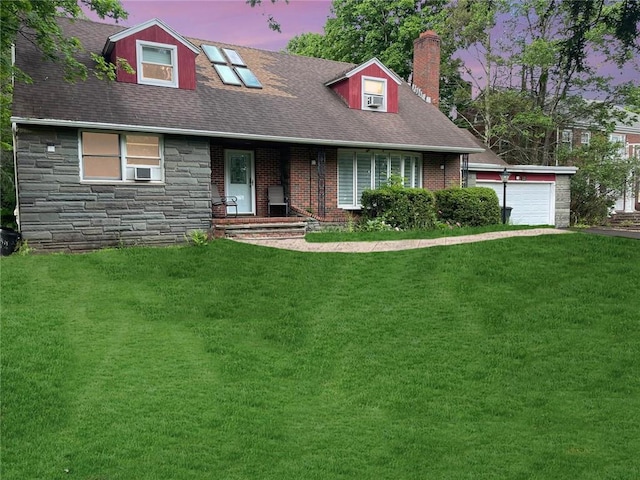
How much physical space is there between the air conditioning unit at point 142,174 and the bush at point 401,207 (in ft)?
20.9

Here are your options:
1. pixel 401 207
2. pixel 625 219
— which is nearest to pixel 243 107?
pixel 401 207

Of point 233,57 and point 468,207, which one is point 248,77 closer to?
point 233,57

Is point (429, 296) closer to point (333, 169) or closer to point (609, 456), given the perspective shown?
point (609, 456)

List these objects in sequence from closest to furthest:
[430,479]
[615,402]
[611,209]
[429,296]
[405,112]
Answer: [430,479] < [615,402] < [429,296] < [405,112] < [611,209]

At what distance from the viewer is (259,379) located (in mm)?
5719

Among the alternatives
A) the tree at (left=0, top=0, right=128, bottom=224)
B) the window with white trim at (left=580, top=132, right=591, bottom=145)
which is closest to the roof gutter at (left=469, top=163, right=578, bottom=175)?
the window with white trim at (left=580, top=132, right=591, bottom=145)

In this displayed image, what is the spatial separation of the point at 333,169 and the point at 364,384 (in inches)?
442

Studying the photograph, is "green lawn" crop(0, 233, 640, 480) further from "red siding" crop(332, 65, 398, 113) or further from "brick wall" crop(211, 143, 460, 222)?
"red siding" crop(332, 65, 398, 113)

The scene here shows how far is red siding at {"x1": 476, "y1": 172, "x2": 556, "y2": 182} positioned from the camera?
19609 millimetres

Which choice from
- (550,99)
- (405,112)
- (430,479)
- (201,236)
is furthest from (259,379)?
(550,99)

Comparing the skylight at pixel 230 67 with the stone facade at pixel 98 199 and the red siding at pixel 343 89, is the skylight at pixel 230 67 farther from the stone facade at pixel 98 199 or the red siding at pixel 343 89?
the stone facade at pixel 98 199

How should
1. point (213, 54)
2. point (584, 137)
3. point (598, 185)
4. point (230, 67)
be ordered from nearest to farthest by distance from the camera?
point (230, 67), point (213, 54), point (598, 185), point (584, 137)

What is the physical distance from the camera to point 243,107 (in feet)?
48.7

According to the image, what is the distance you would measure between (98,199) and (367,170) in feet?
27.6
